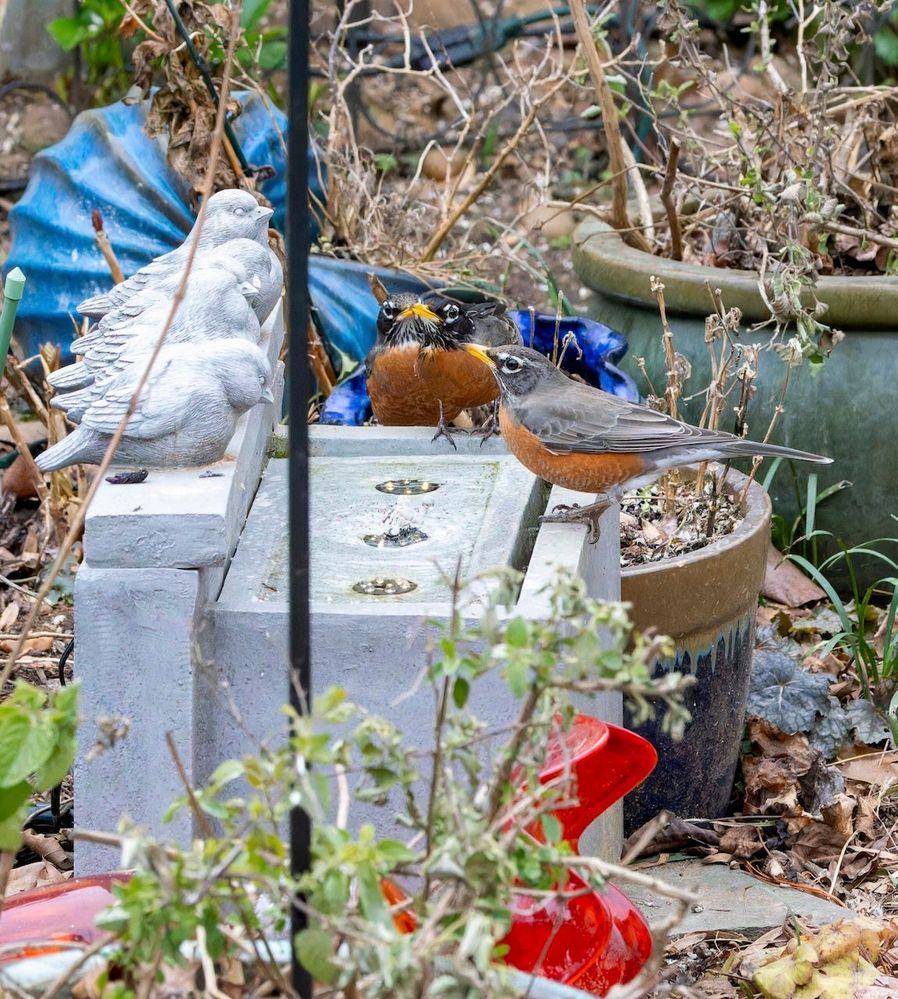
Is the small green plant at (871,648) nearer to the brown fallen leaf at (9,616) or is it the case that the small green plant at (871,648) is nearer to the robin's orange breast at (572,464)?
the robin's orange breast at (572,464)

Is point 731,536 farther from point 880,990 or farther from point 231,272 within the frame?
point 231,272

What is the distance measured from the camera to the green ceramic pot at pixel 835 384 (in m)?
4.36

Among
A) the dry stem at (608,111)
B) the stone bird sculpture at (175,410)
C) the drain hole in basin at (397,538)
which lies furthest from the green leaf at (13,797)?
the dry stem at (608,111)

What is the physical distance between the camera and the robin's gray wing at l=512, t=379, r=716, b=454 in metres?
3.01

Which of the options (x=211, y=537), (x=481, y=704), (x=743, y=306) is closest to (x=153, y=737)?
(x=211, y=537)

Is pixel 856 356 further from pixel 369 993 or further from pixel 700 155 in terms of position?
pixel 369 993

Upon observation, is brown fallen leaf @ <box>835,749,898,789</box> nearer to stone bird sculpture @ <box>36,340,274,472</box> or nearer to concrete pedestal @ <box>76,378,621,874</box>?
concrete pedestal @ <box>76,378,621,874</box>

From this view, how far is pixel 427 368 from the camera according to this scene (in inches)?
150

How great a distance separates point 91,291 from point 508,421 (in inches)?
100

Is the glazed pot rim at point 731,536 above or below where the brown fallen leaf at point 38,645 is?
above

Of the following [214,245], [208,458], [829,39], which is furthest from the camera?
[829,39]

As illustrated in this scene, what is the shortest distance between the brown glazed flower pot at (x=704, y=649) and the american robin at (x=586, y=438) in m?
0.22

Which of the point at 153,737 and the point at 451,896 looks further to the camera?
the point at 153,737

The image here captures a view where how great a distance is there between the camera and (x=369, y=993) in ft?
4.67
